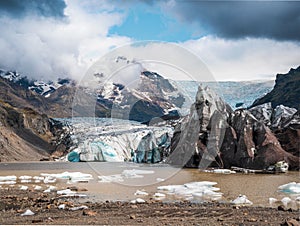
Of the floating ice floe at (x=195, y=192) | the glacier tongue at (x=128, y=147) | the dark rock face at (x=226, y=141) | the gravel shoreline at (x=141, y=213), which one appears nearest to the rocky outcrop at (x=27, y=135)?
the glacier tongue at (x=128, y=147)

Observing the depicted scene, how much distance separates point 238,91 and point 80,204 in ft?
521

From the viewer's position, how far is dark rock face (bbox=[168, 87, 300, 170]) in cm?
4078

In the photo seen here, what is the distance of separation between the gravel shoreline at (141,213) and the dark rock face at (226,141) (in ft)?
79.8

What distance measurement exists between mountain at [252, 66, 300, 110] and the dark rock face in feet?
311

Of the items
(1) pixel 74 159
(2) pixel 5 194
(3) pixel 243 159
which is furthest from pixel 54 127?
(2) pixel 5 194

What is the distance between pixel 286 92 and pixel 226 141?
117868mm

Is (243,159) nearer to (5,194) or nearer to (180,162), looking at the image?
(180,162)

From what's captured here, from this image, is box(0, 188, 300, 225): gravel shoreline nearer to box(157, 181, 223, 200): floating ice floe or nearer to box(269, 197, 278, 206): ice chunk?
box(269, 197, 278, 206): ice chunk

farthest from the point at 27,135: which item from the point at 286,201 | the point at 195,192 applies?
the point at 286,201

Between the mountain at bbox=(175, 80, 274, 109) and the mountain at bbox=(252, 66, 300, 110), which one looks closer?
the mountain at bbox=(252, 66, 300, 110)

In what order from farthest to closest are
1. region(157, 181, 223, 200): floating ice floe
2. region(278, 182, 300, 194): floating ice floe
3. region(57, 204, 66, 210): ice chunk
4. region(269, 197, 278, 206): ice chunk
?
region(278, 182, 300, 194): floating ice floe < region(157, 181, 223, 200): floating ice floe < region(269, 197, 278, 206): ice chunk < region(57, 204, 66, 210): ice chunk

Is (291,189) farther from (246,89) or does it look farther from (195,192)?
(246,89)

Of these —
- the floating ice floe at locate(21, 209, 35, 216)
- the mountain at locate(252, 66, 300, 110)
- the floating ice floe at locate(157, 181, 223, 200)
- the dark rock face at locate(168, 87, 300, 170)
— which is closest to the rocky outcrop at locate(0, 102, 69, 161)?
the dark rock face at locate(168, 87, 300, 170)

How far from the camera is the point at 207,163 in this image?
4369 centimetres
